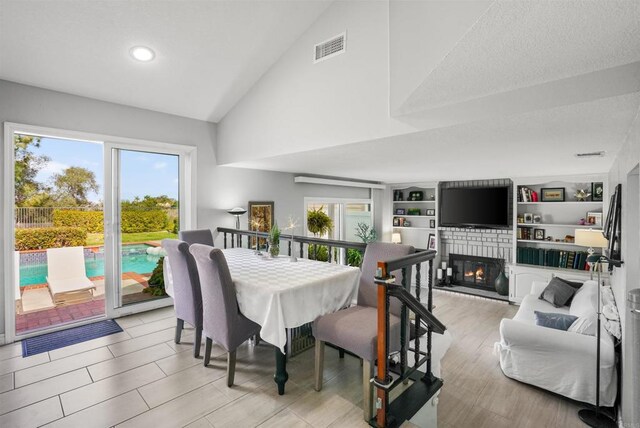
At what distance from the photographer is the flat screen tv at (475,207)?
233 inches

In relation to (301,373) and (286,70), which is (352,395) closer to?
(301,373)

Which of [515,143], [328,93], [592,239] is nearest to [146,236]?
[328,93]

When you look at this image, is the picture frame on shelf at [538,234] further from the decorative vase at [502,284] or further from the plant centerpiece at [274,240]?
the plant centerpiece at [274,240]

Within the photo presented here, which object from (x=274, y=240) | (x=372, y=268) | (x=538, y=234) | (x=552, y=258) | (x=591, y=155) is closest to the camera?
(x=372, y=268)

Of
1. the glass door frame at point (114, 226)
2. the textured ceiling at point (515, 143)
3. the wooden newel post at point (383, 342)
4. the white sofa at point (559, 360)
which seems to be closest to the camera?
the wooden newel post at point (383, 342)

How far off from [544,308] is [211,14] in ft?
16.6

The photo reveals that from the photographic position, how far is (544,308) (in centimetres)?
403

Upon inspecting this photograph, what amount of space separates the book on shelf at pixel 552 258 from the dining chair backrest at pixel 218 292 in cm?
529

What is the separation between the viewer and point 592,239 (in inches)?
156

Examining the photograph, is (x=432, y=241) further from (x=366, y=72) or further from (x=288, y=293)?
(x=288, y=293)

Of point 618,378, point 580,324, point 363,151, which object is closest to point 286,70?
point 363,151

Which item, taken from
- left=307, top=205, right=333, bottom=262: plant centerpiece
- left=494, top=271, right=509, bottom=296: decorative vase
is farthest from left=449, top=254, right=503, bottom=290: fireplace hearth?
left=307, top=205, right=333, bottom=262: plant centerpiece

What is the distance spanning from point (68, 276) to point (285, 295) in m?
4.37

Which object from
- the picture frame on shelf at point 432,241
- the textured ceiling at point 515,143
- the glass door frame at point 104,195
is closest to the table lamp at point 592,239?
the textured ceiling at point 515,143
